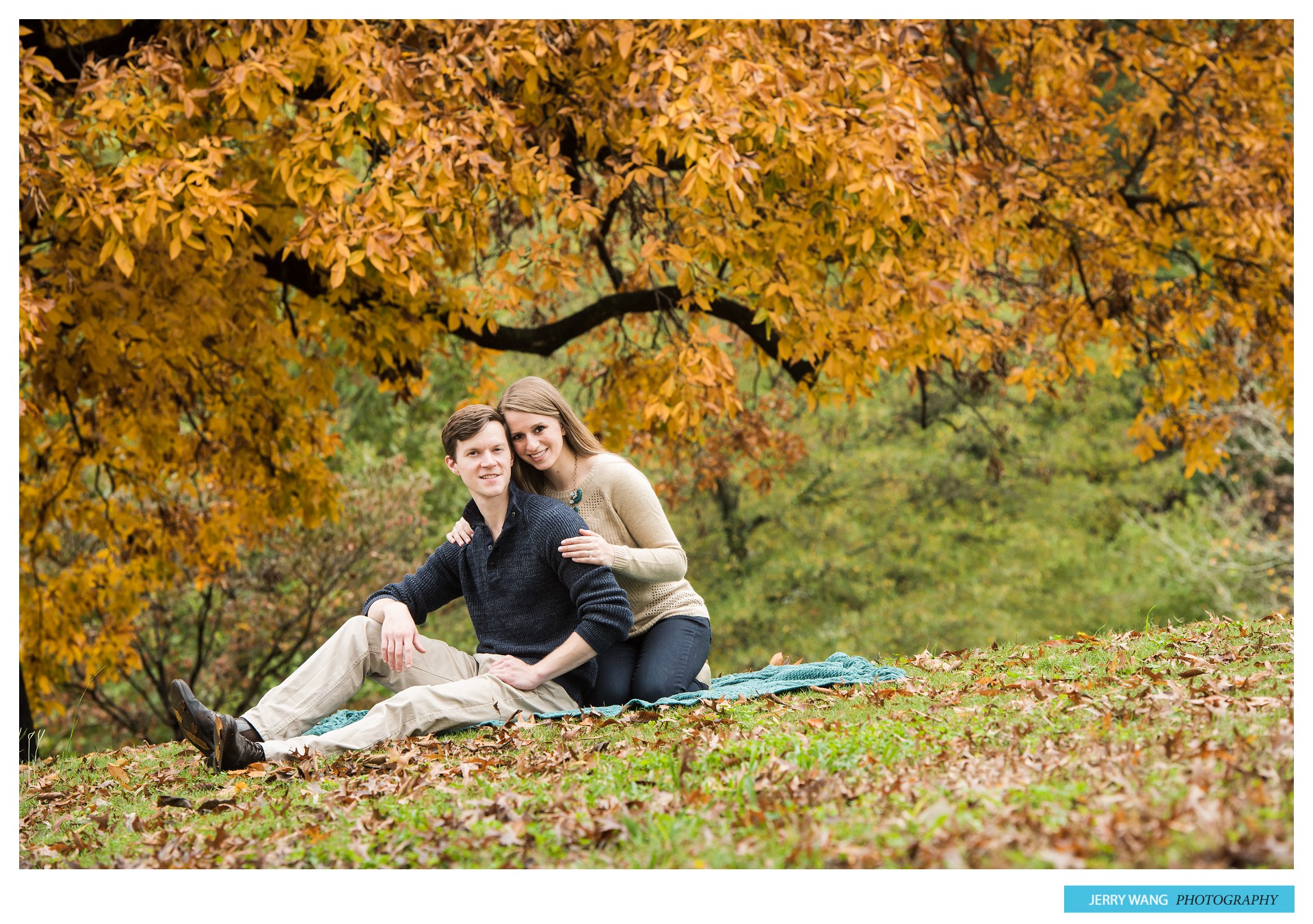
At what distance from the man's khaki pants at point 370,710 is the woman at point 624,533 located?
0.39 meters

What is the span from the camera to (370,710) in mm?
4043

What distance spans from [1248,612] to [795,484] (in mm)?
6927

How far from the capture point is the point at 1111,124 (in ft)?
28.8

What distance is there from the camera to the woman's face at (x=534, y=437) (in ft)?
14.2

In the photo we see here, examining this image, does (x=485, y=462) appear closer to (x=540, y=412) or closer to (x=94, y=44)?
(x=540, y=412)

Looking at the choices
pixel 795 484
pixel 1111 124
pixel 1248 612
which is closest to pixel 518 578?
pixel 1111 124

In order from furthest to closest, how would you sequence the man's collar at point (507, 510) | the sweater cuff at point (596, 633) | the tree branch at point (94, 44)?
the tree branch at point (94, 44) → the man's collar at point (507, 510) → the sweater cuff at point (596, 633)

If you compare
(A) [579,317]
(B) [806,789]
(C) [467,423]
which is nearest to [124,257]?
(C) [467,423]

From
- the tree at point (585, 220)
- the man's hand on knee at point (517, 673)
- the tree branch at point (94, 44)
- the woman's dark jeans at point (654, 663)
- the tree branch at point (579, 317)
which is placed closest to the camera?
the man's hand on knee at point (517, 673)

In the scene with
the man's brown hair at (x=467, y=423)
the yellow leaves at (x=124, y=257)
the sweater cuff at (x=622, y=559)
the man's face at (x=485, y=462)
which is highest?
the yellow leaves at (x=124, y=257)

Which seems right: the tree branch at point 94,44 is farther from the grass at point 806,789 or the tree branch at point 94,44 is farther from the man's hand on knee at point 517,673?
the man's hand on knee at point 517,673

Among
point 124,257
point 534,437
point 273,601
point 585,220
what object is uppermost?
point 585,220
